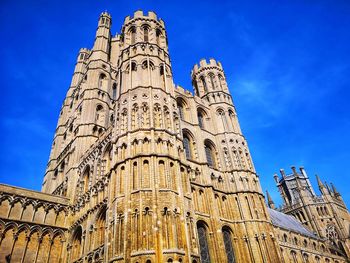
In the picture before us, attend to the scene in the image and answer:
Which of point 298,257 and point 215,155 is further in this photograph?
point 298,257

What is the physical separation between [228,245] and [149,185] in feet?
30.9

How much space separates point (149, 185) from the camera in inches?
706

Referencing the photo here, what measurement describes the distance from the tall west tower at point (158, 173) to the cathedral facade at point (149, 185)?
0.09 m

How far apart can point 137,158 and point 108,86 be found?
24.8 m

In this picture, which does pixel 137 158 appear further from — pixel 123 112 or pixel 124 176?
pixel 123 112

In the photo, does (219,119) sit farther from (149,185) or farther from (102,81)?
(102,81)

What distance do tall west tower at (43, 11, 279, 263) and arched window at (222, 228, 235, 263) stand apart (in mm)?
86

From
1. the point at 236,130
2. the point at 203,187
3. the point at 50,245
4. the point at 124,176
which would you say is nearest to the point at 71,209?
the point at 50,245

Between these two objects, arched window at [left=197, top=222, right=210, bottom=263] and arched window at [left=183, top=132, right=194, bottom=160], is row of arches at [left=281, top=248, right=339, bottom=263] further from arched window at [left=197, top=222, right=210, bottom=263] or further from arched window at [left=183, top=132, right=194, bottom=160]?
arched window at [left=183, top=132, right=194, bottom=160]

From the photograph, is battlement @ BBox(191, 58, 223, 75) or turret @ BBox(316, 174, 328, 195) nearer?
battlement @ BBox(191, 58, 223, 75)

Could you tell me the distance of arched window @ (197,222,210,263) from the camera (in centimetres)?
2000

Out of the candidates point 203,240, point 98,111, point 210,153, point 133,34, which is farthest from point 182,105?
point 203,240

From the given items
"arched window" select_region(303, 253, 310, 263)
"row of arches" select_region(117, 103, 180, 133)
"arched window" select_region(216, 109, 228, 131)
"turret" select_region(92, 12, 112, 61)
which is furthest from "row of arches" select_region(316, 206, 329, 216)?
"turret" select_region(92, 12, 112, 61)

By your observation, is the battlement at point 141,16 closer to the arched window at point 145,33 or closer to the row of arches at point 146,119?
the arched window at point 145,33
